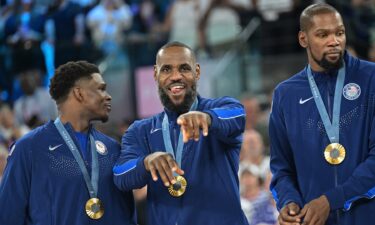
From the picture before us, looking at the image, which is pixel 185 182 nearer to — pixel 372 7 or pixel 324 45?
pixel 324 45

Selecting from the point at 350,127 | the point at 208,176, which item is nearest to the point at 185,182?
the point at 208,176

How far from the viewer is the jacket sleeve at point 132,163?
4.77 meters

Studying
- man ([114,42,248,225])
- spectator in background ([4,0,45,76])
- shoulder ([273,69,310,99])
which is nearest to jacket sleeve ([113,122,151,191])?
man ([114,42,248,225])

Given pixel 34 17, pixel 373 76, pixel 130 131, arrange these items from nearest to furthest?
pixel 373 76 < pixel 130 131 < pixel 34 17

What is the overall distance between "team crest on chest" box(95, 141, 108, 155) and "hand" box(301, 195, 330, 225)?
56.9 inches

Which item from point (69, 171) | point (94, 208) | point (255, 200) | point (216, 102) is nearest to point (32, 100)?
point (255, 200)

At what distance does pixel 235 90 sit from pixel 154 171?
293 inches

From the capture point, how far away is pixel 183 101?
4973 millimetres

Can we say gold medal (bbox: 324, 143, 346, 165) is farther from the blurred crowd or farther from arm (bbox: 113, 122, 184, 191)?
the blurred crowd

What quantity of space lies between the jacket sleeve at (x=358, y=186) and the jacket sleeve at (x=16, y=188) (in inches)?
75.7

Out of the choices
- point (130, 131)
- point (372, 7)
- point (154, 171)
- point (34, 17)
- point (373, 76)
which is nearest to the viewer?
point (154, 171)

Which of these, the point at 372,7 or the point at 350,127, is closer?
the point at 350,127

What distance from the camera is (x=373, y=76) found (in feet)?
15.8

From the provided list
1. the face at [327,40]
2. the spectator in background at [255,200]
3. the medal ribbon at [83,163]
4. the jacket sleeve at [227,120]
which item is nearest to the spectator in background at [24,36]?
the spectator in background at [255,200]
